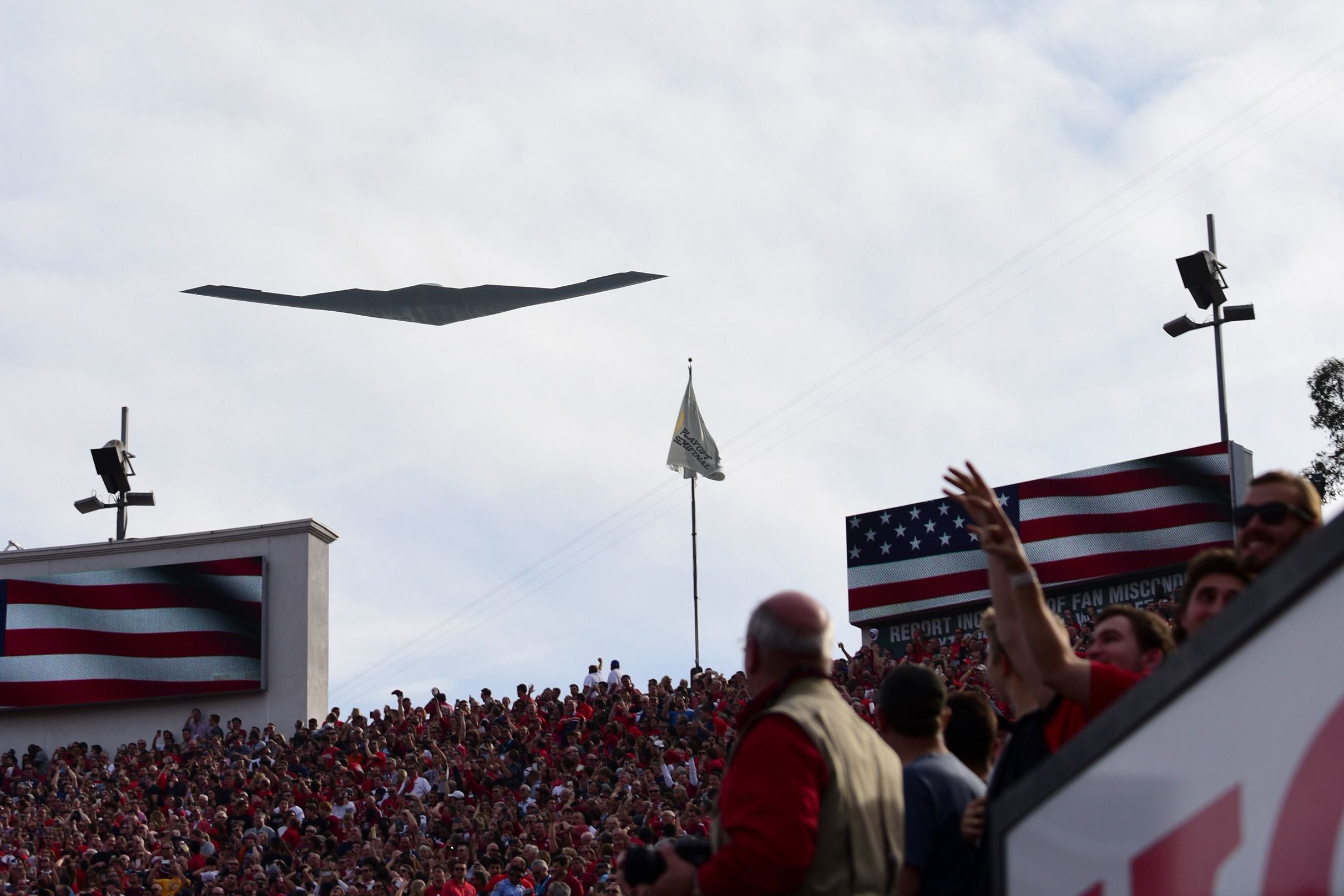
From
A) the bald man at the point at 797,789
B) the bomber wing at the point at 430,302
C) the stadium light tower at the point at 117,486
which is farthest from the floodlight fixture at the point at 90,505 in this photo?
→ the bald man at the point at 797,789

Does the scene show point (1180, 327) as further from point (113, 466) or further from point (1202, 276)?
point (113, 466)

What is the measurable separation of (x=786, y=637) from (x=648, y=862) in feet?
1.74

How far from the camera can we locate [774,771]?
2.99 meters

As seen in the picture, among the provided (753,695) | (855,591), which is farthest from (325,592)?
(753,695)

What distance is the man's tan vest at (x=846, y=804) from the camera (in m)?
3.08

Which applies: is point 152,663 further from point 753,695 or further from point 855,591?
point 753,695

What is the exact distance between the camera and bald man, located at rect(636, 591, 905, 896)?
9.64 feet

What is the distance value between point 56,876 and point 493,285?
8.05 metres

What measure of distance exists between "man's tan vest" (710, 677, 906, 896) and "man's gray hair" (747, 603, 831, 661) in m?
0.06

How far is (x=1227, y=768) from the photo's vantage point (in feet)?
6.24

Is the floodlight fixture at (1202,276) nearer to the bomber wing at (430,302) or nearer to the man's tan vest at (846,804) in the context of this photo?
the bomber wing at (430,302)

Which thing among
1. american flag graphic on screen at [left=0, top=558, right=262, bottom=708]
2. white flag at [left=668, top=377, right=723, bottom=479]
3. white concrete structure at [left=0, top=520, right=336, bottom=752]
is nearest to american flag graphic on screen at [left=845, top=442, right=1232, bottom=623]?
white flag at [left=668, top=377, right=723, bottom=479]

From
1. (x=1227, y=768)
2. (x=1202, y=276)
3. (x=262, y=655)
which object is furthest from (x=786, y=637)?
(x=262, y=655)

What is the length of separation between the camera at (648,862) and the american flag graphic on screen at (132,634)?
1011 inches
